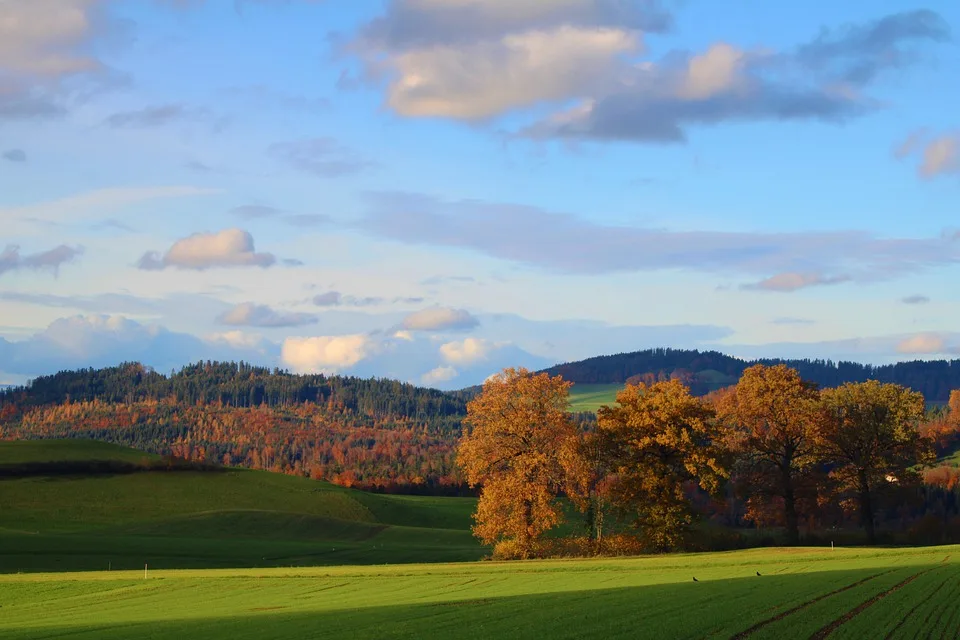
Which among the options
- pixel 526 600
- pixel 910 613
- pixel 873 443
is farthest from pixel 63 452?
pixel 910 613

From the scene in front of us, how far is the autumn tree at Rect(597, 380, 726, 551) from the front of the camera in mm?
69500

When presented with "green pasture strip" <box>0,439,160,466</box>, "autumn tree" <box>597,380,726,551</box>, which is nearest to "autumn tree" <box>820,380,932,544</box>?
"autumn tree" <box>597,380,726,551</box>

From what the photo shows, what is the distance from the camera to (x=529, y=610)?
37656 mm

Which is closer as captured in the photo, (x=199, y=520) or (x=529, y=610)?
(x=529, y=610)

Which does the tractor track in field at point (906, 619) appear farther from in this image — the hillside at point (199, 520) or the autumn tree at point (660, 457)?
the hillside at point (199, 520)

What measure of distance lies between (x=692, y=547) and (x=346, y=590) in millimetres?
32294

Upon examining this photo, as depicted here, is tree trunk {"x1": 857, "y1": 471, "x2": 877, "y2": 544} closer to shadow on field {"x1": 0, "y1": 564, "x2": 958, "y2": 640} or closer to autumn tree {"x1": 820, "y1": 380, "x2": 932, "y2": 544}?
autumn tree {"x1": 820, "y1": 380, "x2": 932, "y2": 544}

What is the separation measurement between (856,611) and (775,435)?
144 ft

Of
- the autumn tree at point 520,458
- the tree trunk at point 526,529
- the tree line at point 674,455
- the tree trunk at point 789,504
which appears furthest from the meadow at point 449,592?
the tree trunk at point 789,504

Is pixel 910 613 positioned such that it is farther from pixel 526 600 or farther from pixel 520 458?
pixel 520 458

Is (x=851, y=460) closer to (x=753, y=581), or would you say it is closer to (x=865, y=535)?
(x=865, y=535)

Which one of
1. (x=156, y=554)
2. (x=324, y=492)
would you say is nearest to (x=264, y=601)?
(x=156, y=554)

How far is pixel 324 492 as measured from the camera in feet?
533

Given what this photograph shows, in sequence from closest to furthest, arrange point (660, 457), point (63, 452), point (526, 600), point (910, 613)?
point (910, 613), point (526, 600), point (660, 457), point (63, 452)
